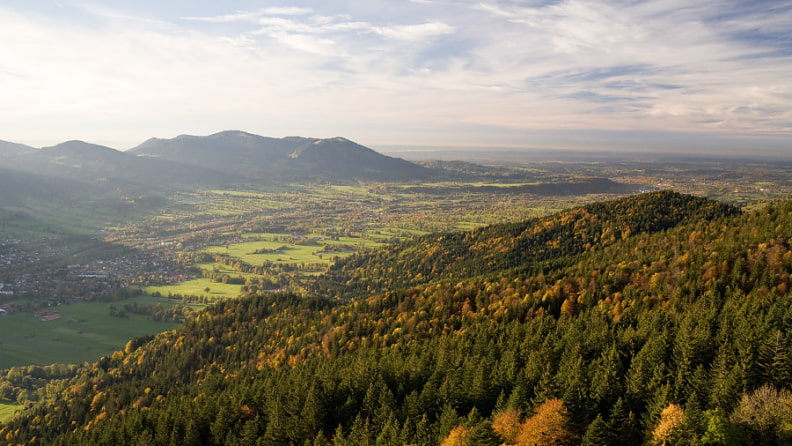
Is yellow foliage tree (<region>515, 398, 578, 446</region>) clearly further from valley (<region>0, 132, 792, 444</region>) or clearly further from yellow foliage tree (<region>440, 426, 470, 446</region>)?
yellow foliage tree (<region>440, 426, 470, 446</region>)

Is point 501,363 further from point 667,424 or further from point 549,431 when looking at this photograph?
point 667,424

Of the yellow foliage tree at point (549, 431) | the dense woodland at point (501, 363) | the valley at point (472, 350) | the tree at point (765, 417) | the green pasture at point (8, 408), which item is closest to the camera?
the tree at point (765, 417)

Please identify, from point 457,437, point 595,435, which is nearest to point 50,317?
point 457,437

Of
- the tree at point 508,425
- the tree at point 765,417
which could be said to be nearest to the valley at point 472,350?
the tree at point 508,425

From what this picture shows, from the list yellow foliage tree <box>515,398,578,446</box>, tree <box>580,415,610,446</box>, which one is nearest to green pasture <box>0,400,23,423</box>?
yellow foliage tree <box>515,398,578,446</box>

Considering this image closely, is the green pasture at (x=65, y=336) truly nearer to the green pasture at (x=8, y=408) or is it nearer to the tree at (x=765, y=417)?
the green pasture at (x=8, y=408)

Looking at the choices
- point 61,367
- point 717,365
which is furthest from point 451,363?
point 61,367
